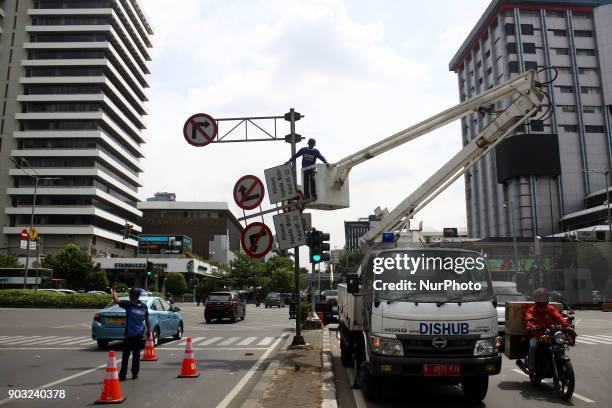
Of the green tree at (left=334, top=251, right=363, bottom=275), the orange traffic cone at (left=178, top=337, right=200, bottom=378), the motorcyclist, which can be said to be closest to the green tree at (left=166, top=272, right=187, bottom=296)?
the green tree at (left=334, top=251, right=363, bottom=275)

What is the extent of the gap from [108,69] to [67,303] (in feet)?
168

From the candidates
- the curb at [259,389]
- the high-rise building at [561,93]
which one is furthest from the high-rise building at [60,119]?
the curb at [259,389]

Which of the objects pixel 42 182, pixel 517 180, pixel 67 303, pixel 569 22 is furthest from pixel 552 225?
pixel 42 182

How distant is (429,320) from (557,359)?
252cm

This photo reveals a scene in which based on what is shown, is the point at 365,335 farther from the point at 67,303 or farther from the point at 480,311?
the point at 67,303

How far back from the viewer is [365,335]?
7.61 metres

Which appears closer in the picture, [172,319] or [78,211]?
[172,319]

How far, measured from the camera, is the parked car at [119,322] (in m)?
14.6

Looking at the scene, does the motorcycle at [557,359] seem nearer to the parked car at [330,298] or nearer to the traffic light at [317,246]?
the traffic light at [317,246]

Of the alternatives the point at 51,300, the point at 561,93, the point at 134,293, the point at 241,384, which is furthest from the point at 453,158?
the point at 561,93

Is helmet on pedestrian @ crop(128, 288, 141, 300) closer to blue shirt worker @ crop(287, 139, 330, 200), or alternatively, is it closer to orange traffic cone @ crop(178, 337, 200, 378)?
orange traffic cone @ crop(178, 337, 200, 378)

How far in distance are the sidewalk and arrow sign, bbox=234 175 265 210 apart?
3.41 metres

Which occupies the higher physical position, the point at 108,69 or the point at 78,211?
the point at 108,69

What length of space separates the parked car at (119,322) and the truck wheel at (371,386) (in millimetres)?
8264
